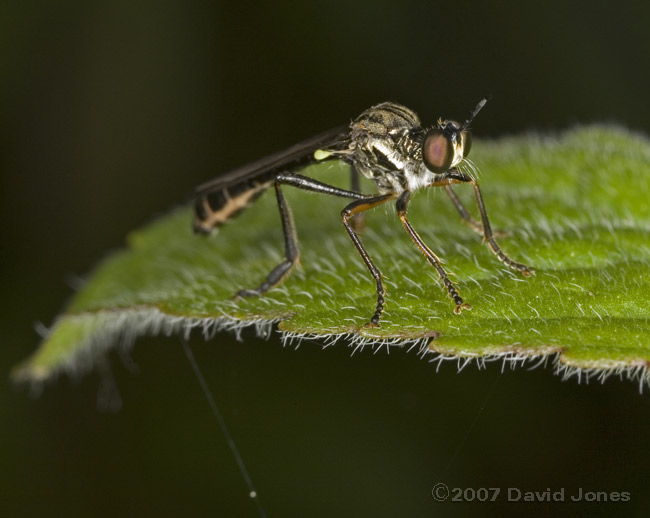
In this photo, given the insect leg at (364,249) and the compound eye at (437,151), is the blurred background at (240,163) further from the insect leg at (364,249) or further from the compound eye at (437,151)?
the compound eye at (437,151)

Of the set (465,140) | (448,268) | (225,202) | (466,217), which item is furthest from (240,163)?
(448,268)

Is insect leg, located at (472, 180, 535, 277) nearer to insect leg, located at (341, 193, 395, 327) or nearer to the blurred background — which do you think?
insect leg, located at (341, 193, 395, 327)

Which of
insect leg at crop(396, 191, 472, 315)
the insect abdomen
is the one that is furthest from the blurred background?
insect leg at crop(396, 191, 472, 315)

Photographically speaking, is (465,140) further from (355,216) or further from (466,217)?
(355,216)

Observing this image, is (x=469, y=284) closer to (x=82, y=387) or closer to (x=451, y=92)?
(x=82, y=387)

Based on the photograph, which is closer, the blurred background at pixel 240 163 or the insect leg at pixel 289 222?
the insect leg at pixel 289 222

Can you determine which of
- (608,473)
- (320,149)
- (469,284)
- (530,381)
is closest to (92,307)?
(320,149)

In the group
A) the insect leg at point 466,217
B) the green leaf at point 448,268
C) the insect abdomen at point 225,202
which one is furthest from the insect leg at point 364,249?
the insect abdomen at point 225,202
